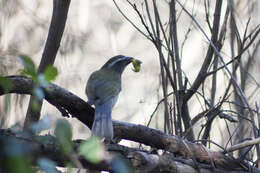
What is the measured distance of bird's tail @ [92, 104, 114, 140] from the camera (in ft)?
7.81

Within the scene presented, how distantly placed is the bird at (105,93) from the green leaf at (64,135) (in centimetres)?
167

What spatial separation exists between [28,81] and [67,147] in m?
1.76

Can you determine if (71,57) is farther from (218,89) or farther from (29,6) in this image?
(218,89)

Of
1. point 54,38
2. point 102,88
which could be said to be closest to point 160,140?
point 102,88

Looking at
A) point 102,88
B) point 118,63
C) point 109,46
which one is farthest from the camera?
point 109,46

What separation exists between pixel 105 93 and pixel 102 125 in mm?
839

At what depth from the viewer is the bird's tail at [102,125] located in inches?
93.7

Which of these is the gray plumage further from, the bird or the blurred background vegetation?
the blurred background vegetation

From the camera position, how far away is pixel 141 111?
5.78m

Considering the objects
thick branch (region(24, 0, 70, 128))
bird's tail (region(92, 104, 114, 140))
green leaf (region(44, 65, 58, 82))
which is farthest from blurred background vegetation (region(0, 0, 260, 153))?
green leaf (region(44, 65, 58, 82))

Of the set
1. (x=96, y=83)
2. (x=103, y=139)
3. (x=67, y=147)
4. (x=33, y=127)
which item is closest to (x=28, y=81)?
(x=103, y=139)

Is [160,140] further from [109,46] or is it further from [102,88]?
[109,46]

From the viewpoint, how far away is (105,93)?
10.6ft

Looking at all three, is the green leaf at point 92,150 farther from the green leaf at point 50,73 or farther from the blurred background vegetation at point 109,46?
the blurred background vegetation at point 109,46
